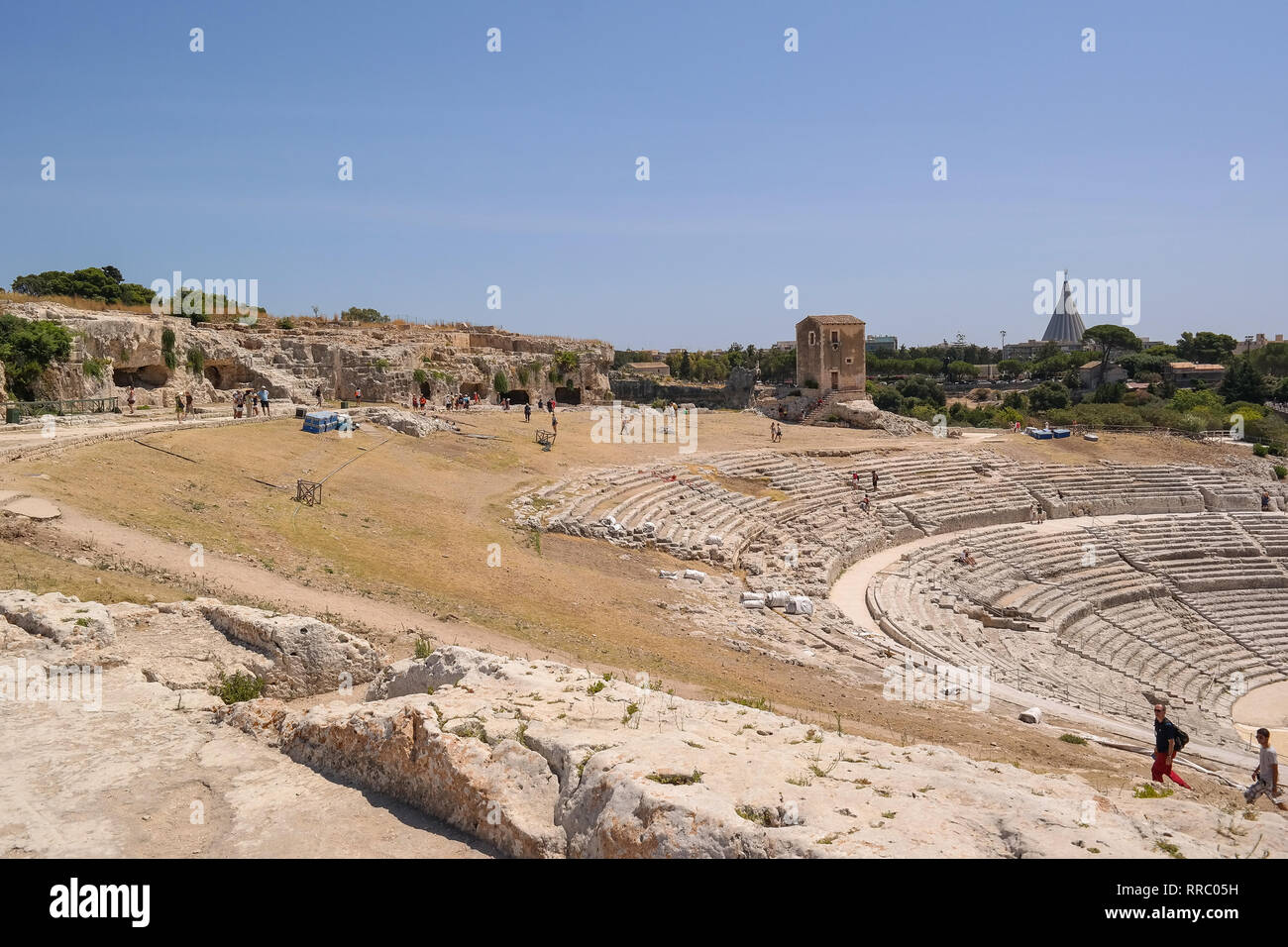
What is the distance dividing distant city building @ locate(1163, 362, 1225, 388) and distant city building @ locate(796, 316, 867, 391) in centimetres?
4542

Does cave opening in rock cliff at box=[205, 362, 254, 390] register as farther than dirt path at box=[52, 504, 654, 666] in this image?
Yes

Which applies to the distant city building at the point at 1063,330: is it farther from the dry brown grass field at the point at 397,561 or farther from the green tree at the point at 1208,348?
the dry brown grass field at the point at 397,561

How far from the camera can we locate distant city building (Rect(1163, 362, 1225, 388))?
76894mm

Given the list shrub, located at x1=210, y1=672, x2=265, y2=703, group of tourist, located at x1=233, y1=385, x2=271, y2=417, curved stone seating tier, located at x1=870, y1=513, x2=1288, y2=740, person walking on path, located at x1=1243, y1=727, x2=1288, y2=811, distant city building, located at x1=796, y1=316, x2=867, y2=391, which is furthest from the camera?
distant city building, located at x1=796, y1=316, x2=867, y2=391

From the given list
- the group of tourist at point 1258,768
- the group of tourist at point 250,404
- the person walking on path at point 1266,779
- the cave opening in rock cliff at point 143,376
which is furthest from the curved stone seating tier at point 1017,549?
the cave opening in rock cliff at point 143,376

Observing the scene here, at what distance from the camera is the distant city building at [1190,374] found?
252 ft

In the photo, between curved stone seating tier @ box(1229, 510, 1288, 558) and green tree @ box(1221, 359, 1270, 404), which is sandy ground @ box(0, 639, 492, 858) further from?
green tree @ box(1221, 359, 1270, 404)

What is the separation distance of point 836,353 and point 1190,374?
50.1 metres

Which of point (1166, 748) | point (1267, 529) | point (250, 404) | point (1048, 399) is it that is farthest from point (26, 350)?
point (1048, 399)

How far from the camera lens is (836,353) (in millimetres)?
46875

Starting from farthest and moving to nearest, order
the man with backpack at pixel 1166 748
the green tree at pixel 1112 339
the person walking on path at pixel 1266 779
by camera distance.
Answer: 1. the green tree at pixel 1112 339
2. the man with backpack at pixel 1166 748
3. the person walking on path at pixel 1266 779

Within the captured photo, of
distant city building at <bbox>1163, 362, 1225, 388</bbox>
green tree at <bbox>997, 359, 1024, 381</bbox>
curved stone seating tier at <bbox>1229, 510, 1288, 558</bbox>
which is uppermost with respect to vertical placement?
green tree at <bbox>997, 359, 1024, 381</bbox>

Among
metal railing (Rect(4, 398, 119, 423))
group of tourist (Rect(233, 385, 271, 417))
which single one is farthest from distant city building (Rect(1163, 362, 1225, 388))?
metal railing (Rect(4, 398, 119, 423))

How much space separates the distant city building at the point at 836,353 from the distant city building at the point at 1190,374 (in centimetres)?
4542
